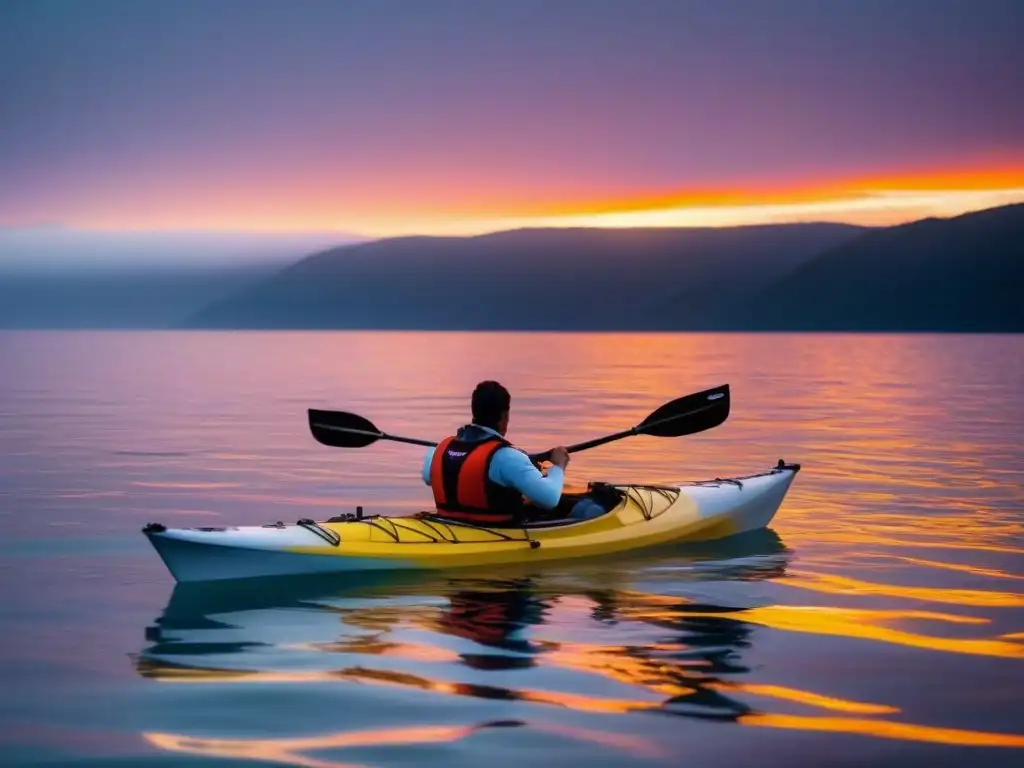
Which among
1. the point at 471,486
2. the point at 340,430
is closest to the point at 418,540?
the point at 471,486

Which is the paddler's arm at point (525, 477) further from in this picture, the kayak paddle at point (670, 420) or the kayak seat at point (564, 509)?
the kayak paddle at point (670, 420)

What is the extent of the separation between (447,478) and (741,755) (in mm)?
4539

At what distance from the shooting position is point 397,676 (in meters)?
7.83

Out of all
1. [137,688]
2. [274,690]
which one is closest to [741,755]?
[274,690]

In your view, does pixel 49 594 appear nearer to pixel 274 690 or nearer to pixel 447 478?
pixel 447 478

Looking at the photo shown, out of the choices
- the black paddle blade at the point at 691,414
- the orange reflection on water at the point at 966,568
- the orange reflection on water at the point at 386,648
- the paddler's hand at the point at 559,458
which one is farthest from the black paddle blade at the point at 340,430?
the orange reflection on water at the point at 966,568

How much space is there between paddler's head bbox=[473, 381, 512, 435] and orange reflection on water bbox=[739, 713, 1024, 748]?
3662 mm

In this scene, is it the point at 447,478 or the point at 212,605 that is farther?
the point at 447,478

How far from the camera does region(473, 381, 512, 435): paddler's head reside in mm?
10164

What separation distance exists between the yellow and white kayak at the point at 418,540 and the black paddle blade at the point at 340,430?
6.68 feet

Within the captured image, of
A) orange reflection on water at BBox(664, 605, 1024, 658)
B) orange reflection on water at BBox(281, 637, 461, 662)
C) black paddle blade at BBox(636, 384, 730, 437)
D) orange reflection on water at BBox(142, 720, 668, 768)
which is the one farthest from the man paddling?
orange reflection on water at BBox(142, 720, 668, 768)

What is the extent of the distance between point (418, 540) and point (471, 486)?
23.3 inches

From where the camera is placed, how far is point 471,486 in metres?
10.6

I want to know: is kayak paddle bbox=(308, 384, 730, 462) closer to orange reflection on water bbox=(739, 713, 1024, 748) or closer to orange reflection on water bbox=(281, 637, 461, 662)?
orange reflection on water bbox=(281, 637, 461, 662)
